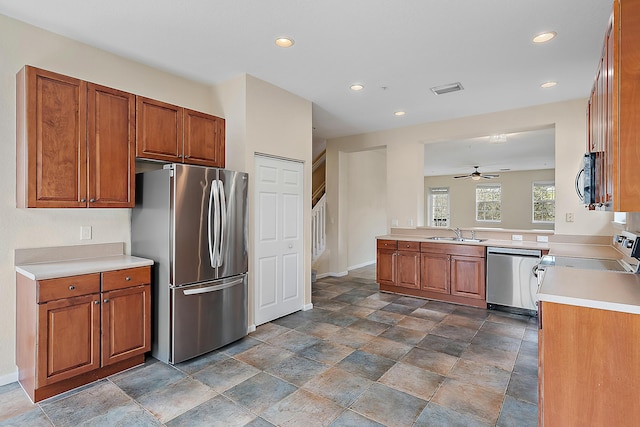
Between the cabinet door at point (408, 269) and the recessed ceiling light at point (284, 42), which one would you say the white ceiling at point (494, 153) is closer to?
the cabinet door at point (408, 269)

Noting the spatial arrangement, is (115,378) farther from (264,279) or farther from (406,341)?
(406,341)

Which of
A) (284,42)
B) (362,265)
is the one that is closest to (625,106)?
(284,42)

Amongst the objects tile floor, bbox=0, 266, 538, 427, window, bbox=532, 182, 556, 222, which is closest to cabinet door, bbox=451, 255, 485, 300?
tile floor, bbox=0, 266, 538, 427

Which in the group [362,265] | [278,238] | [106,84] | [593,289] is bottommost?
[362,265]

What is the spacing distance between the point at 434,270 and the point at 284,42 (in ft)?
12.1

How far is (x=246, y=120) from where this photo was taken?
3.64 meters

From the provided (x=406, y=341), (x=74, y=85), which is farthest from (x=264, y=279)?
(x=74, y=85)

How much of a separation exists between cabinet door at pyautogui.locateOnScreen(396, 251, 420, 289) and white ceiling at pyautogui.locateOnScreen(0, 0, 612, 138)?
2.36m

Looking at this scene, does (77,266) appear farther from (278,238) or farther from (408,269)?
(408,269)

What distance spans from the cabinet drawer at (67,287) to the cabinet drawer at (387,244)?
3.99 meters

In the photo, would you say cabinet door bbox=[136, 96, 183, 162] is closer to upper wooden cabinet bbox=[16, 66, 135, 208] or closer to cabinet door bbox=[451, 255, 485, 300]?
upper wooden cabinet bbox=[16, 66, 135, 208]

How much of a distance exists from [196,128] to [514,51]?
125 inches

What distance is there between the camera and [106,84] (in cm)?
312

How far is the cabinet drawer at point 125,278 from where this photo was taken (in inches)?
103
